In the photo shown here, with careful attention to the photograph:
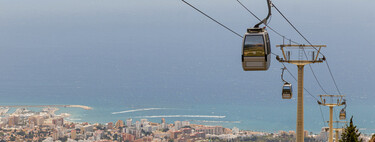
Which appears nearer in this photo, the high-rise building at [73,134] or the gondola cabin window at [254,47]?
the gondola cabin window at [254,47]

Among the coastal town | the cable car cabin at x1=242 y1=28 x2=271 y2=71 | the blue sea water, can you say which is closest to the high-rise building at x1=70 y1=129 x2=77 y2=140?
the coastal town

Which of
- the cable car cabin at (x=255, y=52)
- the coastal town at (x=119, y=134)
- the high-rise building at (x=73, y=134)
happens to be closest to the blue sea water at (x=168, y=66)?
the coastal town at (x=119, y=134)

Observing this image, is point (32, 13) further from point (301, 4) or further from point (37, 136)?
point (37, 136)

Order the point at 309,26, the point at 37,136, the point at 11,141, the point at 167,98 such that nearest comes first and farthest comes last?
1. the point at 11,141
2. the point at 37,136
3. the point at 167,98
4. the point at 309,26

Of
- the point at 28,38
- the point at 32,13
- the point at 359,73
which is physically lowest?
the point at 359,73

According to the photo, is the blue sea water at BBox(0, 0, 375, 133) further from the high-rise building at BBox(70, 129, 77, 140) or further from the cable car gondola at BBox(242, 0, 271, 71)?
the cable car gondola at BBox(242, 0, 271, 71)

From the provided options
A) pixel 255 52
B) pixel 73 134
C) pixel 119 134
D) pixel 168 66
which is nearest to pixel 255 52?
pixel 255 52

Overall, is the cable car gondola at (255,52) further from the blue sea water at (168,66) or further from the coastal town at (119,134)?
the blue sea water at (168,66)

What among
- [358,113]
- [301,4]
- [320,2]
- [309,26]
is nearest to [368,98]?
[358,113]

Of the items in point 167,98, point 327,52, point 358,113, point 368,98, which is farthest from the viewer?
point 327,52
